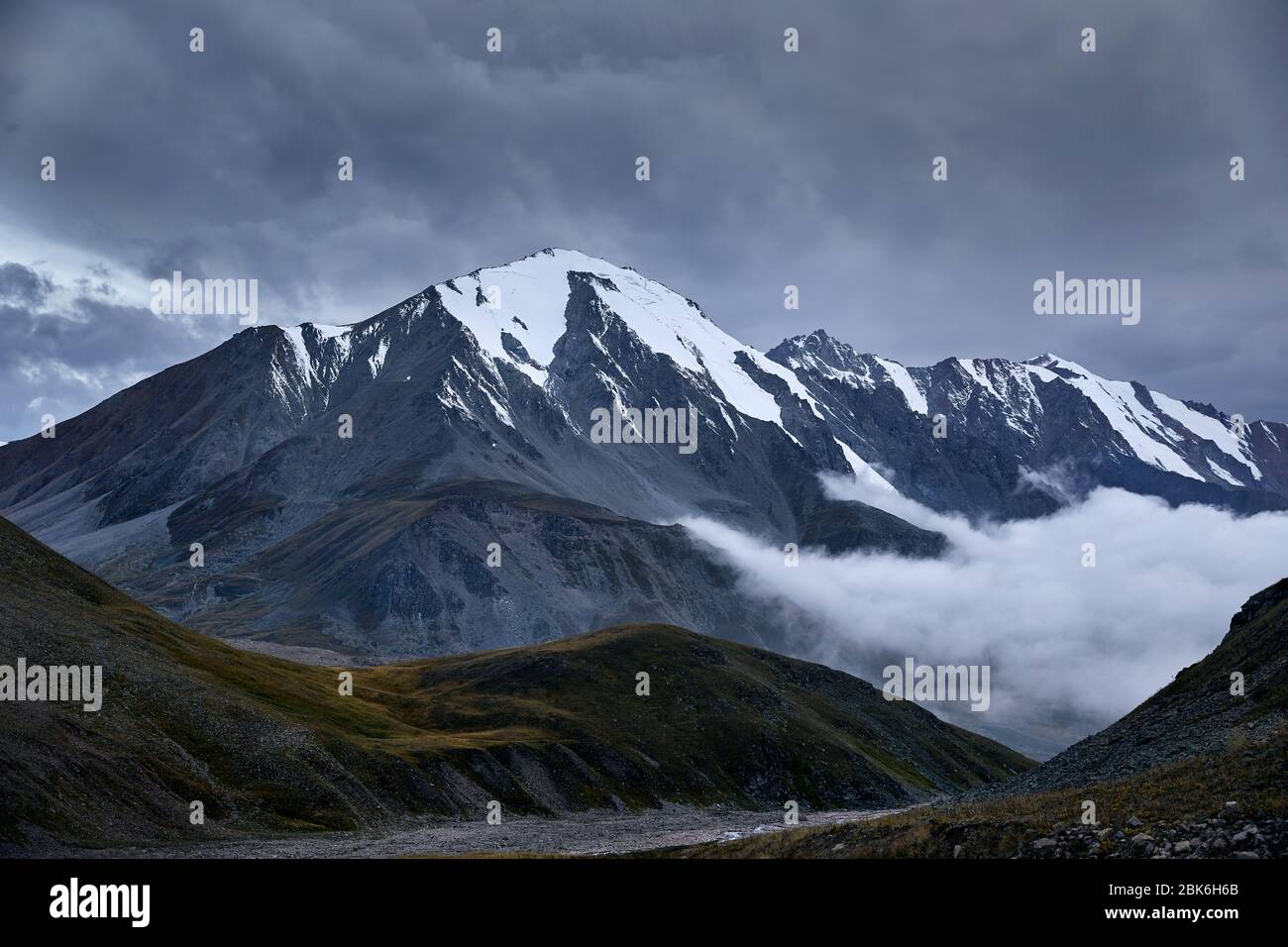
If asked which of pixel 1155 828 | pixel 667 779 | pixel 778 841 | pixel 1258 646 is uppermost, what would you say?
pixel 1258 646

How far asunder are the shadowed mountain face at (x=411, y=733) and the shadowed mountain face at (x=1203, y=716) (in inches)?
2315

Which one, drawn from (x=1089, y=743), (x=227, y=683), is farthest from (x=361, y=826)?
(x=1089, y=743)

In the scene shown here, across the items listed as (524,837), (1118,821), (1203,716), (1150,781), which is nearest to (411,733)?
(524,837)

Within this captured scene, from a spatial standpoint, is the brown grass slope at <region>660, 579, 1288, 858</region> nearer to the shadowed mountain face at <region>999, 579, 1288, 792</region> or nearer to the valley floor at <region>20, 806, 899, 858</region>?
the shadowed mountain face at <region>999, 579, 1288, 792</region>

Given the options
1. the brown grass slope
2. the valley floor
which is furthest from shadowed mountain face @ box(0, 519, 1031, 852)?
the brown grass slope

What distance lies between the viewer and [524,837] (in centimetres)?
9025

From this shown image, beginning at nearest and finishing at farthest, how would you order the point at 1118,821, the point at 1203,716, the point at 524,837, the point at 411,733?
the point at 1118,821, the point at 1203,716, the point at 524,837, the point at 411,733

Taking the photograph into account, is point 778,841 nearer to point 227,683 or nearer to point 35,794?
point 35,794

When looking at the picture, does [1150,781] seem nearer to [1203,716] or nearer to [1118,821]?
[1118,821]

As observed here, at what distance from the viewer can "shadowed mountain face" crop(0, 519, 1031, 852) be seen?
75.8 metres

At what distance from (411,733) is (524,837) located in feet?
128

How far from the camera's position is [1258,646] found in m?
67.8
